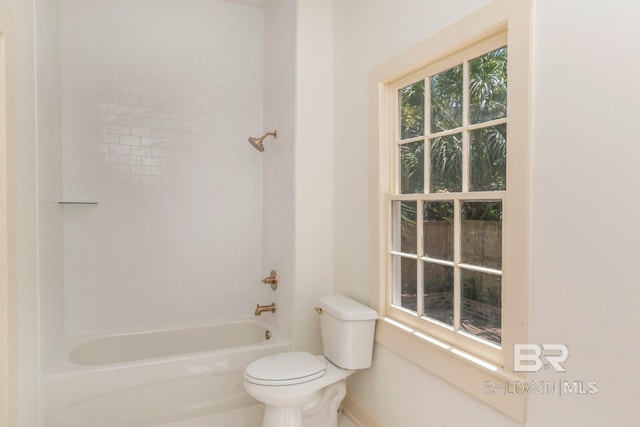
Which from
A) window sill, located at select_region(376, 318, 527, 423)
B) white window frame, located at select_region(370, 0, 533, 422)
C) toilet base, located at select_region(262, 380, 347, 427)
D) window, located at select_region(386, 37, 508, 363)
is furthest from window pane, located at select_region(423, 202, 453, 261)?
toilet base, located at select_region(262, 380, 347, 427)

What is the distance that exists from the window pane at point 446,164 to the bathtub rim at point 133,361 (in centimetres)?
147

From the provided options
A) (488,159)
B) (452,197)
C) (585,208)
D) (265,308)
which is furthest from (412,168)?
(265,308)

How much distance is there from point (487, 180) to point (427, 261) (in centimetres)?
49

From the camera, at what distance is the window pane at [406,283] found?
6.25 feet

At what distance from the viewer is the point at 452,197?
1.62 meters

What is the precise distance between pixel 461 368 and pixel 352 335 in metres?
0.64

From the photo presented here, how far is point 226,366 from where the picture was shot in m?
2.29

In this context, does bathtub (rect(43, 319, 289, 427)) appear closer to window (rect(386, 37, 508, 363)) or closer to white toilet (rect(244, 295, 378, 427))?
white toilet (rect(244, 295, 378, 427))

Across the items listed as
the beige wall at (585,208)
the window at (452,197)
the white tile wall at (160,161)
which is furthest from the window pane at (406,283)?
the white tile wall at (160,161)

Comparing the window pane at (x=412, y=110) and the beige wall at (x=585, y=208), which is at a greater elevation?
the window pane at (x=412, y=110)

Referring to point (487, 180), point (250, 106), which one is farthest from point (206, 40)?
point (487, 180)

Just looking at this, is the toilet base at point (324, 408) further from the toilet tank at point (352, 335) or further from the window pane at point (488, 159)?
the window pane at point (488, 159)

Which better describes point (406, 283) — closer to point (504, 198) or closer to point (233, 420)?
point (504, 198)

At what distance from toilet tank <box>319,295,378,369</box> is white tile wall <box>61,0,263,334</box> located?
48.9 inches
